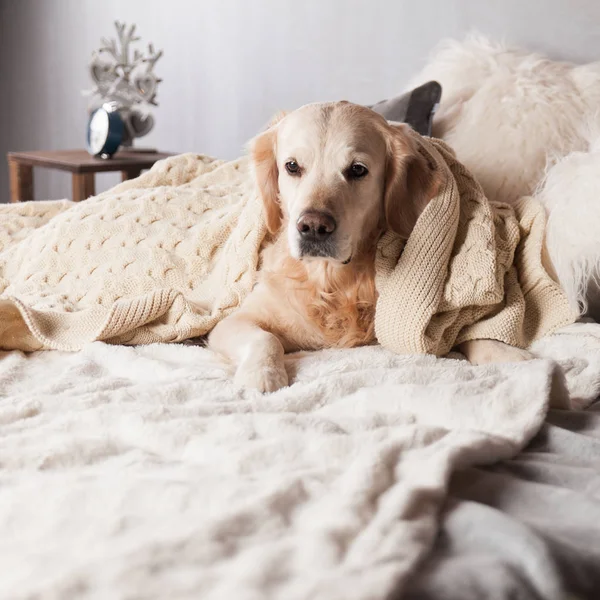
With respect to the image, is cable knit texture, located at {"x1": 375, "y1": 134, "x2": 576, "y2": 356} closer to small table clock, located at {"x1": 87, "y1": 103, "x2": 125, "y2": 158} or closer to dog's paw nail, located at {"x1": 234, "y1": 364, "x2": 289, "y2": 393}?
dog's paw nail, located at {"x1": 234, "y1": 364, "x2": 289, "y2": 393}

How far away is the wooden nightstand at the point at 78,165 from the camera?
328cm

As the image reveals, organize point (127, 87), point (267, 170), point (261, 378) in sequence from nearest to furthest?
point (261, 378) < point (267, 170) < point (127, 87)

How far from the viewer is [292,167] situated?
5.49 feet

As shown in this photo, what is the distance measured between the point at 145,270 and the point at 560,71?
1.30 m

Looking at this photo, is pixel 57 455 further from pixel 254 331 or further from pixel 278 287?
pixel 278 287

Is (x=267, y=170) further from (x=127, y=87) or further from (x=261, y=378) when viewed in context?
(x=127, y=87)

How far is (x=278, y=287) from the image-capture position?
5.86ft

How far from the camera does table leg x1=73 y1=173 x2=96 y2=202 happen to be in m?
3.35

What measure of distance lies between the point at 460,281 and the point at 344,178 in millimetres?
326

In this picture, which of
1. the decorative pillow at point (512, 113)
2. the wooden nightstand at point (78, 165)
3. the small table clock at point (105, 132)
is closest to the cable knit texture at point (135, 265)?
the decorative pillow at point (512, 113)

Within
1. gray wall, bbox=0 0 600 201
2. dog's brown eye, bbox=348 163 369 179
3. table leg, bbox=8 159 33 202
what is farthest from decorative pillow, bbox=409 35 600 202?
table leg, bbox=8 159 33 202

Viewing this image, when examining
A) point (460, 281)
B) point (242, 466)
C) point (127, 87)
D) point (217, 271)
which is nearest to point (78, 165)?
point (127, 87)

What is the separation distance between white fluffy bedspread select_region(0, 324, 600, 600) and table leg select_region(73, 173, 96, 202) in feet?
6.22

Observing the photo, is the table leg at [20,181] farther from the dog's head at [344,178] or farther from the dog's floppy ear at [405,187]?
the dog's floppy ear at [405,187]
